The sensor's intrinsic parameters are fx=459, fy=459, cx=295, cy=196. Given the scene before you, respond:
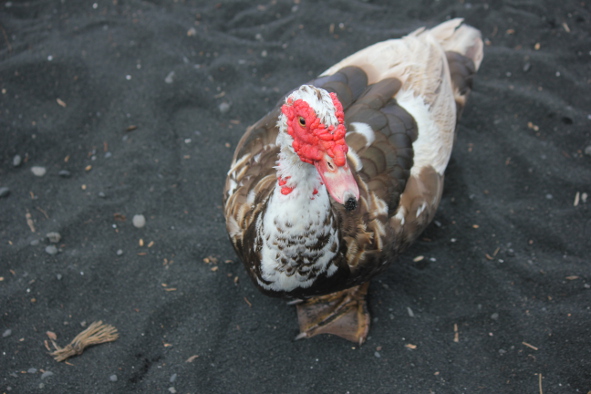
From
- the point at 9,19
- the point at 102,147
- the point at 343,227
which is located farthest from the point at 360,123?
the point at 9,19

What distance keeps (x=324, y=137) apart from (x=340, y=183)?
156 mm

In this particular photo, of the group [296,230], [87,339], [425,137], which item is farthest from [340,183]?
[87,339]

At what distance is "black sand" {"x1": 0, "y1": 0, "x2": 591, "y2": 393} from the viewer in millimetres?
2158

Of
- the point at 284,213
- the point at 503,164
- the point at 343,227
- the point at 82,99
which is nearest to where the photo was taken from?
the point at 284,213

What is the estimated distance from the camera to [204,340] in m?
2.22

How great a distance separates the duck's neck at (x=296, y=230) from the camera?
5.31ft

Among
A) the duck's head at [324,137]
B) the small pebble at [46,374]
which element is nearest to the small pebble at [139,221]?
the small pebble at [46,374]

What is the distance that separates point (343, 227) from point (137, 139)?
1.72 m

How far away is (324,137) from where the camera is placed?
145 cm

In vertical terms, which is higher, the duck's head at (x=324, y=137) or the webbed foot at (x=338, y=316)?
the duck's head at (x=324, y=137)

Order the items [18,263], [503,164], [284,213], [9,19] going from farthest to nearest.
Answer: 1. [9,19]
2. [503,164]
3. [18,263]
4. [284,213]

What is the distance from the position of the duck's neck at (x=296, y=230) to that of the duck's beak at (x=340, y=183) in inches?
4.9

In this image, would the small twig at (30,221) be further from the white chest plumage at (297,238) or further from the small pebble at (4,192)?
the white chest plumage at (297,238)

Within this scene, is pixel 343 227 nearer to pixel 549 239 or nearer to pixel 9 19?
pixel 549 239
